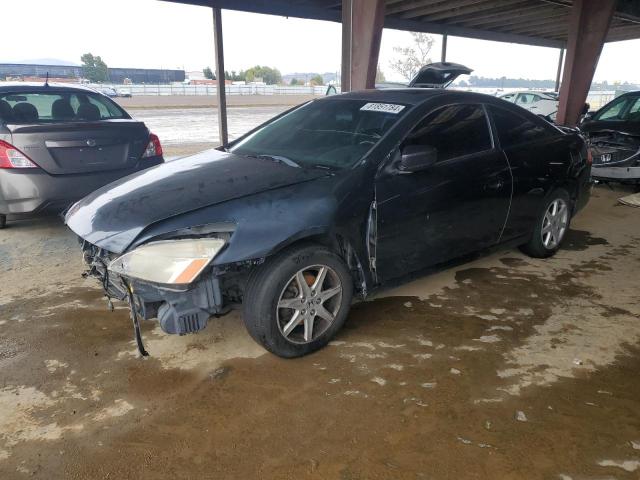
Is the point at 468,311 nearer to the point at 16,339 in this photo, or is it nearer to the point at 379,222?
the point at 379,222

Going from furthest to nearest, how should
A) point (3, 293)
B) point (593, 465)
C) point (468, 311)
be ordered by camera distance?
point (3, 293) → point (468, 311) → point (593, 465)

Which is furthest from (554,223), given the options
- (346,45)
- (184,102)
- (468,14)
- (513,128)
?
(184,102)

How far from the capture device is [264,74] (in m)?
82.9

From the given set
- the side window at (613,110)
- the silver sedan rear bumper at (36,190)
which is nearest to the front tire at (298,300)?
the silver sedan rear bumper at (36,190)

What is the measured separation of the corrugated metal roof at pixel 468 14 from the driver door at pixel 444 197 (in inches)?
276

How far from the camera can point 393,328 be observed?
10.3ft

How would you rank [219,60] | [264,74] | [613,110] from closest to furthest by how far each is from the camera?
[613,110]
[219,60]
[264,74]

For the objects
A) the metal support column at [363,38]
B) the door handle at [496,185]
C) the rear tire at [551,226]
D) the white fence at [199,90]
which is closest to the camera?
the door handle at [496,185]

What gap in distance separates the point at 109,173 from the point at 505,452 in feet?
13.9

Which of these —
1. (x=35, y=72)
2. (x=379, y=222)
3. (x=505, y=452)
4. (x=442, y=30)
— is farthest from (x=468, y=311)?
(x=35, y=72)

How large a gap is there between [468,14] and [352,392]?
13.0m

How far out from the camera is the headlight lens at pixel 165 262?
2.34m

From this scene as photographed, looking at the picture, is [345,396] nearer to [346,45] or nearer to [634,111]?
[346,45]

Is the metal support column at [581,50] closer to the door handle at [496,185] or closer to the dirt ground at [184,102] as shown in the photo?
the door handle at [496,185]
